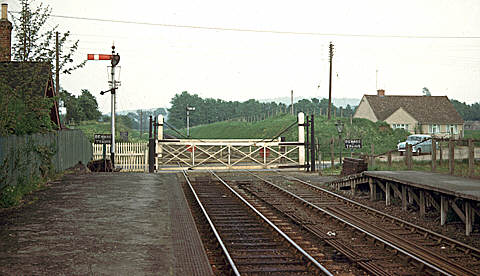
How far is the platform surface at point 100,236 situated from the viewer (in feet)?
22.1

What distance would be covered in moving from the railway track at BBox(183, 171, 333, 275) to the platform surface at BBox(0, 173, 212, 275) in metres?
0.64

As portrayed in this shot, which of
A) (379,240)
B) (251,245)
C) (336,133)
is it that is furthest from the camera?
(336,133)

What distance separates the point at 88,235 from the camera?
8703 mm

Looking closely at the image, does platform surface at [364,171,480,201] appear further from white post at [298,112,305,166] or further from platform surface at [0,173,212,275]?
white post at [298,112,305,166]

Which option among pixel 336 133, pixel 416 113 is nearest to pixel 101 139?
pixel 336 133

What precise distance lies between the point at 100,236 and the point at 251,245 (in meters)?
2.86

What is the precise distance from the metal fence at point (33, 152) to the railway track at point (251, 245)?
5087 millimetres

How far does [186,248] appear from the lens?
7.93 meters

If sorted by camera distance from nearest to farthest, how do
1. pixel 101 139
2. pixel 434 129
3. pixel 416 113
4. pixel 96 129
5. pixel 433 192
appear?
pixel 433 192, pixel 101 139, pixel 96 129, pixel 434 129, pixel 416 113

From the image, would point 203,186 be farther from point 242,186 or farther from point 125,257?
point 125,257

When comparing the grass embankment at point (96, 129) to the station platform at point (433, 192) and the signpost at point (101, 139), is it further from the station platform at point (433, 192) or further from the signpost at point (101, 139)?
the station platform at point (433, 192)

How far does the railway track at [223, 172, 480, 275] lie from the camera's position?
802 centimetres

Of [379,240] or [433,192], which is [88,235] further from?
[433,192]

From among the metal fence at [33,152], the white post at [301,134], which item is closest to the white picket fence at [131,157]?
the metal fence at [33,152]
